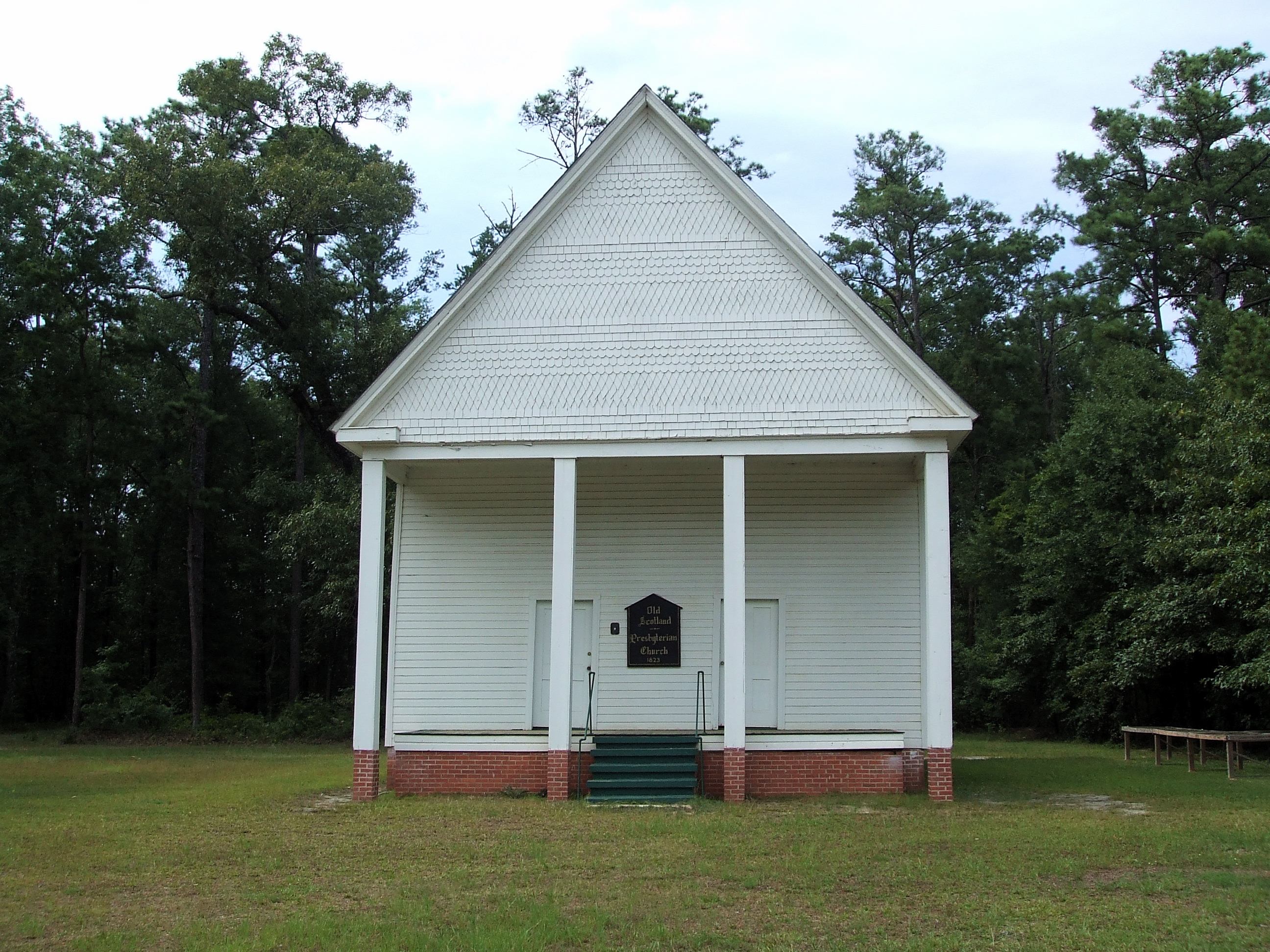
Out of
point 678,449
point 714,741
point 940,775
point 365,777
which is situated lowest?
point 365,777

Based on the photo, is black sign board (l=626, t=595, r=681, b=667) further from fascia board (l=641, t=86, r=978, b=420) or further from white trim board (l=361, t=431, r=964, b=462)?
fascia board (l=641, t=86, r=978, b=420)

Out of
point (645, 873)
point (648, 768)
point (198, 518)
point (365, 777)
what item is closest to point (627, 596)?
point (648, 768)

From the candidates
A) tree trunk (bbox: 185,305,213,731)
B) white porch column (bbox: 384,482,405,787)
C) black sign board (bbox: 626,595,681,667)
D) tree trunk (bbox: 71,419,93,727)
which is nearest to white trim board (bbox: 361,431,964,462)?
white porch column (bbox: 384,482,405,787)

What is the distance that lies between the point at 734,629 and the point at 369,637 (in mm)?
4767

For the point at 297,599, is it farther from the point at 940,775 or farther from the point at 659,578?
the point at 940,775

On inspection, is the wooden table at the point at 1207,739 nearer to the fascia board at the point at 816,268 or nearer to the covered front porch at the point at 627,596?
the covered front porch at the point at 627,596

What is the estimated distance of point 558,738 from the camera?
15078 mm

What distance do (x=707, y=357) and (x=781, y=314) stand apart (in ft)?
3.78

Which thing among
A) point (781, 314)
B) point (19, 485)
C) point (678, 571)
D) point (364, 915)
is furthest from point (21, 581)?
point (364, 915)

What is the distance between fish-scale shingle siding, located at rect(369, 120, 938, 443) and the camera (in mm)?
15688

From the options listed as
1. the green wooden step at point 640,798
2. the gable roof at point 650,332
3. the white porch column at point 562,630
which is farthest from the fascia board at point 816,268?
the green wooden step at point 640,798

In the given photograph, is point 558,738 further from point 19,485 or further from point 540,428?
point 19,485

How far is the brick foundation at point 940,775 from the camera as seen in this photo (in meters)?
14.7

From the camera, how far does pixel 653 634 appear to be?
17.2m
